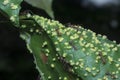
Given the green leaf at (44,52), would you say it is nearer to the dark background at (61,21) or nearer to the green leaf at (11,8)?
the green leaf at (11,8)

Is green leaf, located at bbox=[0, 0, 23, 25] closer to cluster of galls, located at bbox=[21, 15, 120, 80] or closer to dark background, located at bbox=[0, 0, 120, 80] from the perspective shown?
A: cluster of galls, located at bbox=[21, 15, 120, 80]

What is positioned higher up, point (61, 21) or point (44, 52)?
point (61, 21)

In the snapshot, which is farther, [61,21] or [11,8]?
[61,21]

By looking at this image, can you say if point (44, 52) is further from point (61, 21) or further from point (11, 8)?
point (61, 21)

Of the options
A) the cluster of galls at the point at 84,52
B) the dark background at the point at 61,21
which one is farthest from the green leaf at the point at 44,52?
the dark background at the point at 61,21

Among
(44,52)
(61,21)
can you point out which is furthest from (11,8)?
(61,21)
